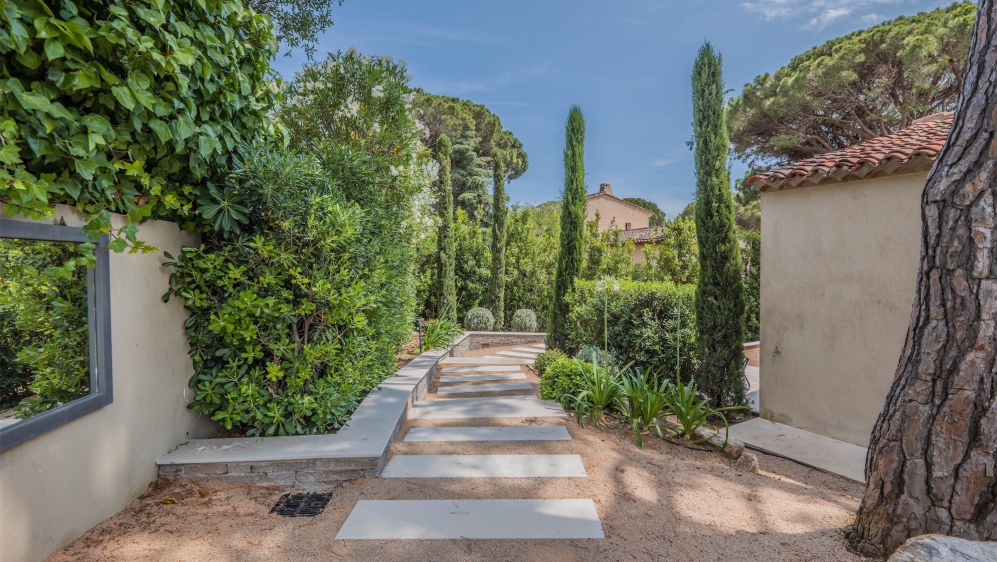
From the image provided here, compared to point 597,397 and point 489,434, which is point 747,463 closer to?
point 597,397

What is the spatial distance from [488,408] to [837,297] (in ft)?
13.2

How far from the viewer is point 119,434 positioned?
242cm

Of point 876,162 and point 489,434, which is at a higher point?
point 876,162

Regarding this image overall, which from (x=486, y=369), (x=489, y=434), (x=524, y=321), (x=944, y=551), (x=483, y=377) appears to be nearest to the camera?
(x=944, y=551)

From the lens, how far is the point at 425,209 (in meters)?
7.34

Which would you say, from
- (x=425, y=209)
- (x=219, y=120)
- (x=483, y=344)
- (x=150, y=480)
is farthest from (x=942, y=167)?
(x=483, y=344)

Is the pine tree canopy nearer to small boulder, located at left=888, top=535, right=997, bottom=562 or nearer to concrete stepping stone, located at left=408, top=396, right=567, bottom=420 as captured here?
concrete stepping stone, located at left=408, top=396, right=567, bottom=420

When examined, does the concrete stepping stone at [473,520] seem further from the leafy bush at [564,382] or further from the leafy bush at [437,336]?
the leafy bush at [437,336]

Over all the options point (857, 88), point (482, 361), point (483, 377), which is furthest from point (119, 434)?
point (857, 88)

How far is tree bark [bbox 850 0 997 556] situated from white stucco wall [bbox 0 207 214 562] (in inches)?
142

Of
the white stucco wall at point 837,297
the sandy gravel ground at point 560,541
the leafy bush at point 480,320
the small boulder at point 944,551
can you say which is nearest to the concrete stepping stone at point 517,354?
the leafy bush at point 480,320

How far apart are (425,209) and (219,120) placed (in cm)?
467

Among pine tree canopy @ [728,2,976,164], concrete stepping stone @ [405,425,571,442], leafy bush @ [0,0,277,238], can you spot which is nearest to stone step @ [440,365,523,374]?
concrete stepping stone @ [405,425,571,442]

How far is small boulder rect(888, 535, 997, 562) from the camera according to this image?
4.01ft
